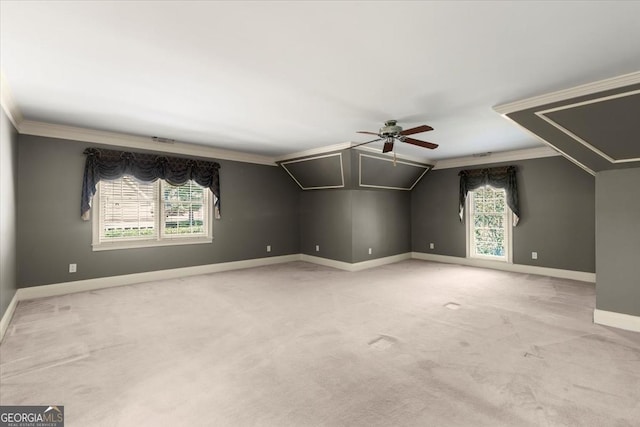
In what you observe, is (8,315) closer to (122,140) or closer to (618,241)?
(122,140)

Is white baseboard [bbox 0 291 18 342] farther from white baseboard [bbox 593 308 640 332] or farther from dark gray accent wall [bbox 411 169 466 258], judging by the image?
dark gray accent wall [bbox 411 169 466 258]

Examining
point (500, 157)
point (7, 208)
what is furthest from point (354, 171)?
point (7, 208)

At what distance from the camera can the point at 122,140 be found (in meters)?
4.66

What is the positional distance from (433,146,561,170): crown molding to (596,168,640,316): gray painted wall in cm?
205

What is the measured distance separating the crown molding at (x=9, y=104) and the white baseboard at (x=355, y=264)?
521 centimetres

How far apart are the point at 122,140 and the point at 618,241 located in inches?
260

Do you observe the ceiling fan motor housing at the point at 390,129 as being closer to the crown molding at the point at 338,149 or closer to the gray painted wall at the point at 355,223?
the crown molding at the point at 338,149

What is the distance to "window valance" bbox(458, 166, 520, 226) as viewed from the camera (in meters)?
5.68

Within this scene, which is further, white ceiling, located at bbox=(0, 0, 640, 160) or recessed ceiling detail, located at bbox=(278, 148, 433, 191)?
recessed ceiling detail, located at bbox=(278, 148, 433, 191)

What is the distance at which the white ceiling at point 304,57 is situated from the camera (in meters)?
1.74

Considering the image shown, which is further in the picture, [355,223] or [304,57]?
[355,223]

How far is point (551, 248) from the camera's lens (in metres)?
5.36

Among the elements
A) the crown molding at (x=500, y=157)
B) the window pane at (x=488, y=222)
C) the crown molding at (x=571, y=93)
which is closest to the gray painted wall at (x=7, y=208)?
the crown molding at (x=571, y=93)

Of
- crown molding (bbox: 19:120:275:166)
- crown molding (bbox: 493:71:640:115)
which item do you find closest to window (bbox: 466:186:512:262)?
crown molding (bbox: 493:71:640:115)
